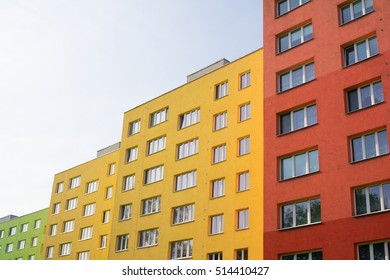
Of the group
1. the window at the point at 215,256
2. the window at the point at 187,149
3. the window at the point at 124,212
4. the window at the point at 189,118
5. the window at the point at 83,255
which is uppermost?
the window at the point at 189,118

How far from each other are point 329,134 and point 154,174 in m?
19.2

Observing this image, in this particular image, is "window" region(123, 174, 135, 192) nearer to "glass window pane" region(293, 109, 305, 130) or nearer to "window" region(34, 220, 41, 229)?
"glass window pane" region(293, 109, 305, 130)

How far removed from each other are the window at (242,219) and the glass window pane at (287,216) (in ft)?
17.7

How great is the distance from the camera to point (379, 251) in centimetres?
2391

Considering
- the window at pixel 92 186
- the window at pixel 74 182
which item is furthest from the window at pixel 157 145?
the window at pixel 74 182

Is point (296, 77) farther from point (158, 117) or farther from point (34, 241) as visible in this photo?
point (34, 241)

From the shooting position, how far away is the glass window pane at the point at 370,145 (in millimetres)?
26188

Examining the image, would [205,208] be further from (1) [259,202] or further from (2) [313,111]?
(2) [313,111]

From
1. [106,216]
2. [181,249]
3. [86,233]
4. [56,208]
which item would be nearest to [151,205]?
[181,249]

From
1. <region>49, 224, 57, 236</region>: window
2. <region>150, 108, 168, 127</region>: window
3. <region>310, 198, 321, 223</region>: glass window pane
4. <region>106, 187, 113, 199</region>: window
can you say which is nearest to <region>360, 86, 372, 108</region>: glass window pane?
<region>310, 198, 321, 223</region>: glass window pane

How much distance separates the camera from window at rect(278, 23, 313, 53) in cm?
3222

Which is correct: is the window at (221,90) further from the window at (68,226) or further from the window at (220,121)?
the window at (68,226)

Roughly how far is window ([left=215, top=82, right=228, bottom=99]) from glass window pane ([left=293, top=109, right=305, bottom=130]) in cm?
1001

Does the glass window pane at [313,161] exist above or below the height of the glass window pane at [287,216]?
above
